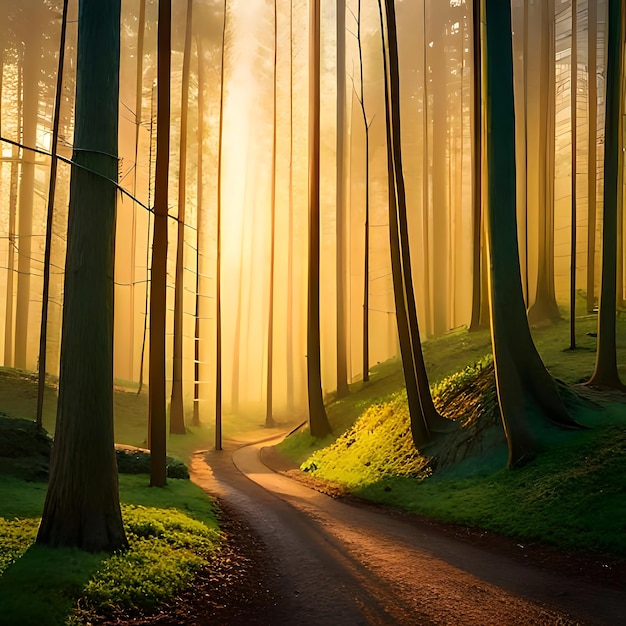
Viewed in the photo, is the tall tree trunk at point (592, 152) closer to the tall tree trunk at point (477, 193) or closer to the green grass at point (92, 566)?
the tall tree trunk at point (477, 193)

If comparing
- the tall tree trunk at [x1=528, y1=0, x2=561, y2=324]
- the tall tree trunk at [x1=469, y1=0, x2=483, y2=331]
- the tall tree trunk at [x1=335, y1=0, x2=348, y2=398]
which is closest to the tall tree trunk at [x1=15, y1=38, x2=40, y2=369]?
the tall tree trunk at [x1=335, y1=0, x2=348, y2=398]

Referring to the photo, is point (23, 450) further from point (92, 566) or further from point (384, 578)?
point (384, 578)

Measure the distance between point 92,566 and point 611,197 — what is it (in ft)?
36.5

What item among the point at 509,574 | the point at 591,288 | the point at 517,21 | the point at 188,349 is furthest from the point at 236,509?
the point at 188,349

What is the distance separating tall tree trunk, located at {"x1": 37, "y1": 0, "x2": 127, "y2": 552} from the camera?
570 cm

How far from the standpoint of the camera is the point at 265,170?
1415 inches

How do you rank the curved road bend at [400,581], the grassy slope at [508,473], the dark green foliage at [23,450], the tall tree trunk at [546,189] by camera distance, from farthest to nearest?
the tall tree trunk at [546,189]
the dark green foliage at [23,450]
the grassy slope at [508,473]
the curved road bend at [400,581]

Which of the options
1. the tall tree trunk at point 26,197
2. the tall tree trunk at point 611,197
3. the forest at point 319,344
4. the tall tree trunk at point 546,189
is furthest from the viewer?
the tall tree trunk at point 26,197

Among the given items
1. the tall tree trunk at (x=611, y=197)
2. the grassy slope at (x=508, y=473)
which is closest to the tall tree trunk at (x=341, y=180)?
the grassy slope at (x=508, y=473)

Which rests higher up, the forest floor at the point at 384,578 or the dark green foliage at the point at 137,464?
the dark green foliage at the point at 137,464

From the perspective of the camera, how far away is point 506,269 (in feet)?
33.3

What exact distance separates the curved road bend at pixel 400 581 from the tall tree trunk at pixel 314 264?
325 inches

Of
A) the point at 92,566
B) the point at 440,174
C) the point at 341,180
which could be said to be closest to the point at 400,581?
the point at 92,566

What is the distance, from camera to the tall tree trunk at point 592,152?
1952 cm
